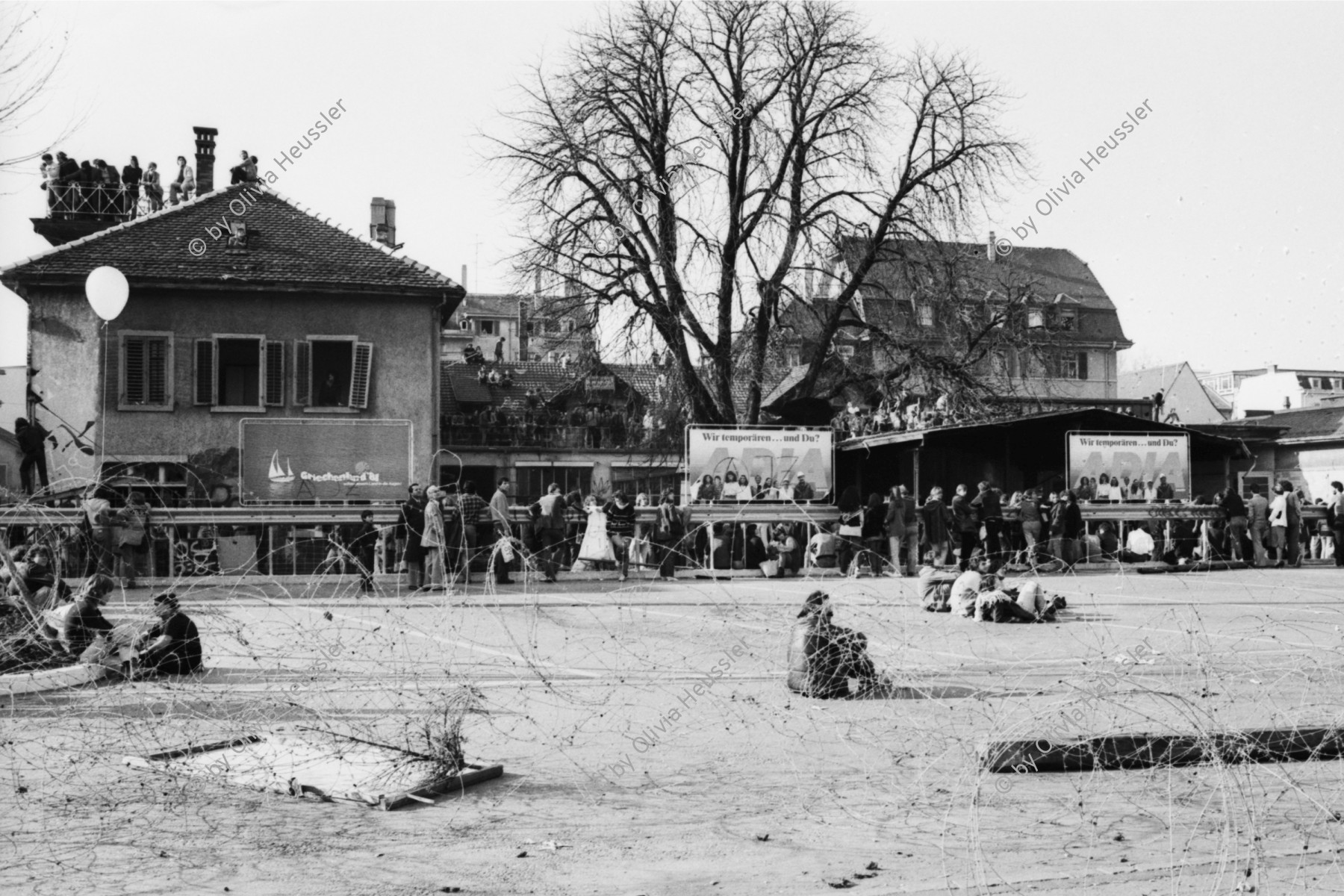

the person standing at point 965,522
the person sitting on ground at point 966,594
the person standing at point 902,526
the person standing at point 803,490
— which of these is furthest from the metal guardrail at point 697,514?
the person sitting on ground at point 966,594

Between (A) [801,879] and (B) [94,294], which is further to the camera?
(B) [94,294]

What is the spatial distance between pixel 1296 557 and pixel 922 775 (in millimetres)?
24663

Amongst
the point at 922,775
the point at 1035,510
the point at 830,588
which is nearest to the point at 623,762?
the point at 922,775

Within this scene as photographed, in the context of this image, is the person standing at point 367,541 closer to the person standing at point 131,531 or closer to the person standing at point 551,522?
the person standing at point 551,522

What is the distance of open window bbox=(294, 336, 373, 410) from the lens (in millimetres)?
33438

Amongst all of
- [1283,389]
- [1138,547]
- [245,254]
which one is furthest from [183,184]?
[1283,389]

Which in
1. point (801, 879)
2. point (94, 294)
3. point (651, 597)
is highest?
point (94, 294)

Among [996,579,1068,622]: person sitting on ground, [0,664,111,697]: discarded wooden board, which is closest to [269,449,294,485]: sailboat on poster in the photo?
[996,579,1068,622]: person sitting on ground

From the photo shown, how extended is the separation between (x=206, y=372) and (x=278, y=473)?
6671 millimetres

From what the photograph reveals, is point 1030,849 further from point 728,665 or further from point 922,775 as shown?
point 728,665

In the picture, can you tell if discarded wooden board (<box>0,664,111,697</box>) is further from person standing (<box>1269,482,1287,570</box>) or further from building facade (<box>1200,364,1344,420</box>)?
building facade (<box>1200,364,1344,420</box>)

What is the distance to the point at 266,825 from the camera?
692cm

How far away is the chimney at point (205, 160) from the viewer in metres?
40.1

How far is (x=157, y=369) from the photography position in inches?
1283
